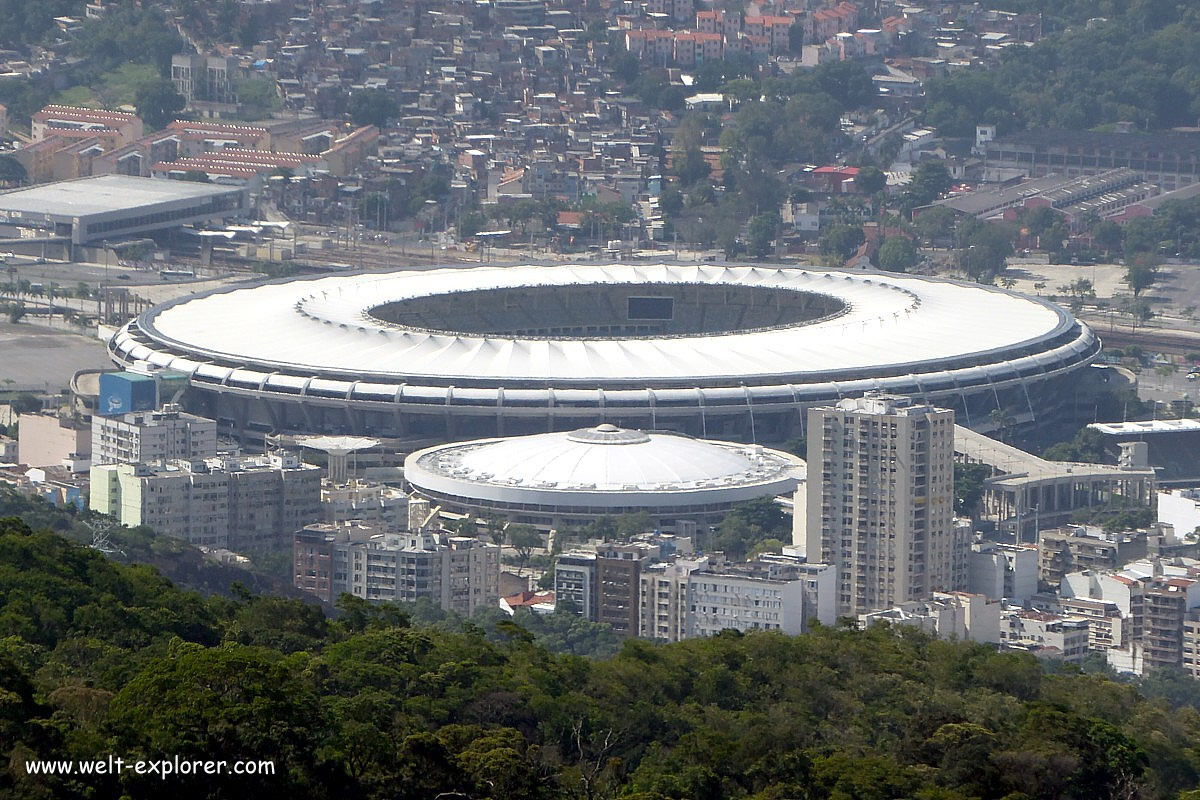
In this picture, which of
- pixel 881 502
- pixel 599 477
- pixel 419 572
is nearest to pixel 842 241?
pixel 599 477

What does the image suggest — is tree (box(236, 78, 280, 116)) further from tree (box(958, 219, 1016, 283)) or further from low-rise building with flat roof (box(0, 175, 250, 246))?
tree (box(958, 219, 1016, 283))

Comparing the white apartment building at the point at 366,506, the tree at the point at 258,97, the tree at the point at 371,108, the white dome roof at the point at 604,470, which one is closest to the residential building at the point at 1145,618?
the white dome roof at the point at 604,470

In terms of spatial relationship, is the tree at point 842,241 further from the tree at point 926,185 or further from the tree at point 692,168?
the tree at point 692,168

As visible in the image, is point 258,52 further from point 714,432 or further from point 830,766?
point 830,766

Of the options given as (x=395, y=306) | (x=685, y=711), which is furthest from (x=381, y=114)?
(x=685, y=711)

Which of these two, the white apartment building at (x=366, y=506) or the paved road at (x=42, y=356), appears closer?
the white apartment building at (x=366, y=506)
